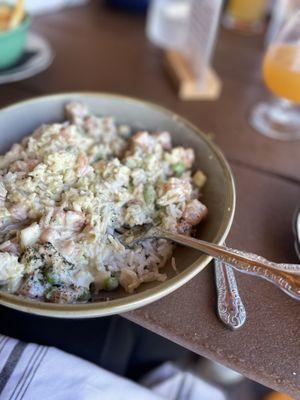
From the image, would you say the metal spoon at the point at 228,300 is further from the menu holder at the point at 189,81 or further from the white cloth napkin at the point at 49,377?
the menu holder at the point at 189,81

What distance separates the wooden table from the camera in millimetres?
591

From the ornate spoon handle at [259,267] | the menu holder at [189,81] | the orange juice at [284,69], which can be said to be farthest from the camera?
the menu holder at [189,81]

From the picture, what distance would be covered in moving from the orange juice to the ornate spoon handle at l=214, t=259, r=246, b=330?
53cm

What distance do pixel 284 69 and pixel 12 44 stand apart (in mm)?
664

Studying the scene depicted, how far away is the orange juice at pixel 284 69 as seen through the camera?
97cm

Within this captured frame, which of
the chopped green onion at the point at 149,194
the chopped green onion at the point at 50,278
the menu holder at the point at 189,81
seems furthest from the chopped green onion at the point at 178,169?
the menu holder at the point at 189,81

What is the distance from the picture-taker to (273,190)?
34.2 inches

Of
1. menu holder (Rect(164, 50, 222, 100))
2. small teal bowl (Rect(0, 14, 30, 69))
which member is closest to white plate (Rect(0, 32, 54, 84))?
small teal bowl (Rect(0, 14, 30, 69))

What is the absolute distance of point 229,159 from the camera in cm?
94

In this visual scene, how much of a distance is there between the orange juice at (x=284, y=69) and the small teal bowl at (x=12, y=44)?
61 cm

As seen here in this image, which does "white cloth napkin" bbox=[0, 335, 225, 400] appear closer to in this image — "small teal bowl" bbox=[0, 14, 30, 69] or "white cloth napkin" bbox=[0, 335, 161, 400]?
"white cloth napkin" bbox=[0, 335, 161, 400]

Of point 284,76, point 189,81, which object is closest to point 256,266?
point 284,76

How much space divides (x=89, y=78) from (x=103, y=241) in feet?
2.31

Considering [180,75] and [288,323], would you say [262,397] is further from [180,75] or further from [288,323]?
[180,75]
